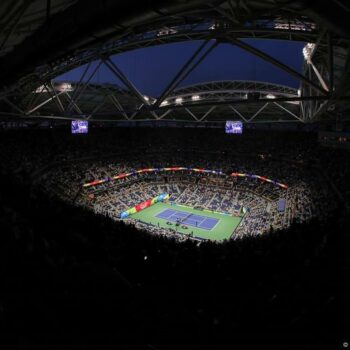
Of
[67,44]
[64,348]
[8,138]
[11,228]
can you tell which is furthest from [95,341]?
[8,138]

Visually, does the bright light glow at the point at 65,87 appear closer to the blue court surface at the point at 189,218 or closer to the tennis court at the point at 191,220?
the tennis court at the point at 191,220

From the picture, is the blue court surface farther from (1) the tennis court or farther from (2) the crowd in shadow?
(2) the crowd in shadow

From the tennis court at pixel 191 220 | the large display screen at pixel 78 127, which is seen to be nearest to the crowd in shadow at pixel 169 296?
the tennis court at pixel 191 220

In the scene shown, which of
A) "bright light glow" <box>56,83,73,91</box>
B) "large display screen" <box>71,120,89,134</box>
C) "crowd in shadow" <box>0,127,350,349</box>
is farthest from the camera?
"large display screen" <box>71,120,89,134</box>

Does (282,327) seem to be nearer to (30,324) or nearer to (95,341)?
(95,341)

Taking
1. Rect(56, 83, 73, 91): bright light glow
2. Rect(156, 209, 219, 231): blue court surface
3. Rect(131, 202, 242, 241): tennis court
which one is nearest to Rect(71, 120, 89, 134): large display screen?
Rect(56, 83, 73, 91): bright light glow

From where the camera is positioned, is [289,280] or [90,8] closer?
[90,8]

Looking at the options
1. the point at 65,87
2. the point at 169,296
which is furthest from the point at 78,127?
the point at 169,296

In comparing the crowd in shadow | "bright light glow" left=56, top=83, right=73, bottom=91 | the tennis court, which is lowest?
the tennis court
